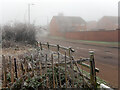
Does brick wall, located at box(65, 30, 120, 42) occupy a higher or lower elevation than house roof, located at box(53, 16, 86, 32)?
lower

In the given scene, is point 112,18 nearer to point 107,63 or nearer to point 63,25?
point 63,25

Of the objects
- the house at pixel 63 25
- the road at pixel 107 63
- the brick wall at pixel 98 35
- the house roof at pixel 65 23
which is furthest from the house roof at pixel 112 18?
the road at pixel 107 63

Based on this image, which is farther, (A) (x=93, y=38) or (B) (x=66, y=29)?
(B) (x=66, y=29)

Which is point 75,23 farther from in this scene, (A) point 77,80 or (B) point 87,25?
(A) point 77,80

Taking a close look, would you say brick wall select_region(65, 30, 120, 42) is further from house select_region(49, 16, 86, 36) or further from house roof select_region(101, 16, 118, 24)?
house roof select_region(101, 16, 118, 24)

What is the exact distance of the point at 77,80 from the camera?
3.55m

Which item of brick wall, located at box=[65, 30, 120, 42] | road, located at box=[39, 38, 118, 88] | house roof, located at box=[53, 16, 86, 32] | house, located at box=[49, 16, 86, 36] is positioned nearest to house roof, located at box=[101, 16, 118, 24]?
house, located at box=[49, 16, 86, 36]

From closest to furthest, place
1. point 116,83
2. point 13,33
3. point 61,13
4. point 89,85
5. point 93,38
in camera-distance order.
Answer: point 89,85, point 116,83, point 13,33, point 93,38, point 61,13

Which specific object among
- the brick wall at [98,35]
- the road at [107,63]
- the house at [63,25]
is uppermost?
the house at [63,25]

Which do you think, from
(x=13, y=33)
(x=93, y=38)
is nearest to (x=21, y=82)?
(x=13, y=33)

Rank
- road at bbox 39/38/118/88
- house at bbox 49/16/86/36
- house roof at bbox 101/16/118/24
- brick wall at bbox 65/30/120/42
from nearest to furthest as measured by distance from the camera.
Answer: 1. road at bbox 39/38/118/88
2. brick wall at bbox 65/30/120/42
3. house roof at bbox 101/16/118/24
4. house at bbox 49/16/86/36

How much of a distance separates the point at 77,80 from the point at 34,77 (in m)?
1.20

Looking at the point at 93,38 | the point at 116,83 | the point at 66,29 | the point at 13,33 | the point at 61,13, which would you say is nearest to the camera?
the point at 116,83

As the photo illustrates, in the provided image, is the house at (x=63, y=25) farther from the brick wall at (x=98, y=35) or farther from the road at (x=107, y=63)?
the road at (x=107, y=63)
